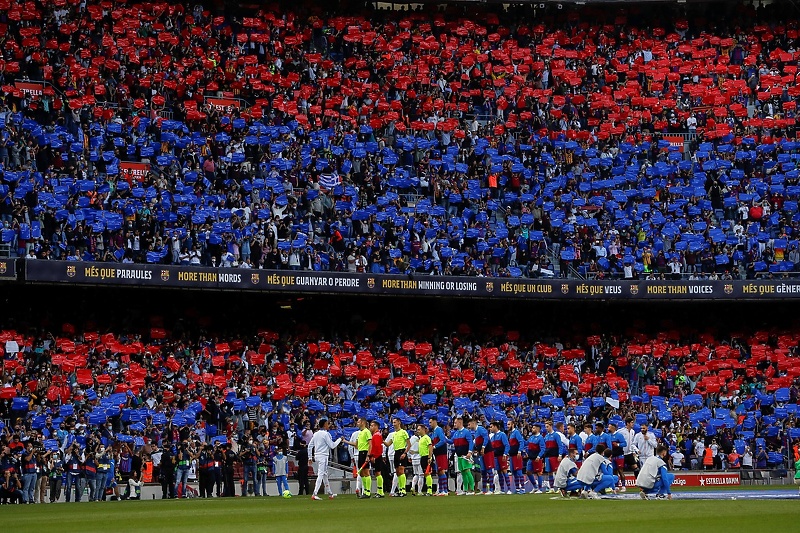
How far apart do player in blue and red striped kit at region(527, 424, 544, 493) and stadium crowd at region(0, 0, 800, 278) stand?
478 inches

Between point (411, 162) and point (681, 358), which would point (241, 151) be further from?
point (681, 358)

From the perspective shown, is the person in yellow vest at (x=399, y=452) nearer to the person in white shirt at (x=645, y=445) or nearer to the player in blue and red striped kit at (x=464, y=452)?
the player in blue and red striped kit at (x=464, y=452)

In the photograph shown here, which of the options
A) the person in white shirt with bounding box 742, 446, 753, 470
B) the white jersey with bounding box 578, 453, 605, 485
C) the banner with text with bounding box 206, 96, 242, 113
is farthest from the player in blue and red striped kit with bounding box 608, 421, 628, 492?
the banner with text with bounding box 206, 96, 242, 113

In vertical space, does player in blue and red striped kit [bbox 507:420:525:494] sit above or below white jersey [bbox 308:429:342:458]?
below

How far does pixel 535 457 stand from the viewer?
108 feet

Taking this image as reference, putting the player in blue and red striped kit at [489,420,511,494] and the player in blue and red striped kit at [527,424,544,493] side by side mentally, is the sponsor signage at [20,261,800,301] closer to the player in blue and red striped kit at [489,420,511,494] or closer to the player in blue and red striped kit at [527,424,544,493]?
the player in blue and red striped kit at [527,424,544,493]

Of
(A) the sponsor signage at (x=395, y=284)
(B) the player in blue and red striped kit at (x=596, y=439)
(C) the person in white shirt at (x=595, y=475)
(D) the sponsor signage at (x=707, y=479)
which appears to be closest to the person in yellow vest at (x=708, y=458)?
(D) the sponsor signage at (x=707, y=479)

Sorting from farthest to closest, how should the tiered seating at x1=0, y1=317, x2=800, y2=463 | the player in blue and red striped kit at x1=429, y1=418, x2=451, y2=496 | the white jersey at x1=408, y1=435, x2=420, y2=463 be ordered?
the tiered seating at x1=0, y1=317, x2=800, y2=463 → the player in blue and red striped kit at x1=429, y1=418, x2=451, y2=496 → the white jersey at x1=408, y1=435, x2=420, y2=463

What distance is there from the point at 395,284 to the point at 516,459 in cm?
1088

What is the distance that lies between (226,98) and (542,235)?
12.9 metres

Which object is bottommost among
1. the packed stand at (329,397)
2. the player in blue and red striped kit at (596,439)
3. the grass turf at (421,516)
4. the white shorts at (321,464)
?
the grass turf at (421,516)

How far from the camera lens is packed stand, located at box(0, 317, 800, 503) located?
1359 inches

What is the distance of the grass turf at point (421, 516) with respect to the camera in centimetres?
1923

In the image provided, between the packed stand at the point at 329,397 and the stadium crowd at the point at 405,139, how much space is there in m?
2.74
